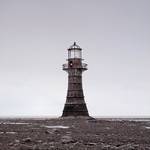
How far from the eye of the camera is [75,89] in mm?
64875

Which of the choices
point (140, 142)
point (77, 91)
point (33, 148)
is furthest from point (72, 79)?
point (33, 148)

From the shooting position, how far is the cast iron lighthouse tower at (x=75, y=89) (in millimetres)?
64938

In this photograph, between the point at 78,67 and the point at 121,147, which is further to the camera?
the point at 78,67

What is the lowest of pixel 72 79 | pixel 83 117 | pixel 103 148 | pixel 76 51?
pixel 103 148

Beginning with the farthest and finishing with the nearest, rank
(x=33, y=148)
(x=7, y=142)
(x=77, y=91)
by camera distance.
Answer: (x=77, y=91) < (x=7, y=142) < (x=33, y=148)

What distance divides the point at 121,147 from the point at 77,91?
135ft

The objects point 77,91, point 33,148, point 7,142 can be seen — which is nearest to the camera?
point 33,148

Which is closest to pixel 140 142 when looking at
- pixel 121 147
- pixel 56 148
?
pixel 121 147

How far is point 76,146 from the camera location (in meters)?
24.1

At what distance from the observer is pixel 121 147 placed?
78.6 feet

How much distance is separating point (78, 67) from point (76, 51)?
2.84 m

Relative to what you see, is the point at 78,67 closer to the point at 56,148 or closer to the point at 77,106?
the point at 77,106

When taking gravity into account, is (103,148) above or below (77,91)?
below

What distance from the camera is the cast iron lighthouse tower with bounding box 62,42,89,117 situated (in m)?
64.9
